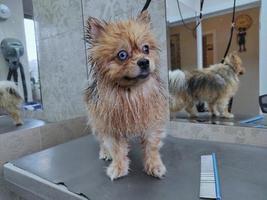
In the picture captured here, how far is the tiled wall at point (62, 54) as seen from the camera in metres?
1.32

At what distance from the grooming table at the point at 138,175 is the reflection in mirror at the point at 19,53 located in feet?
1.98

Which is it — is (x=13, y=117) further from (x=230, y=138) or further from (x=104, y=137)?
(x=230, y=138)

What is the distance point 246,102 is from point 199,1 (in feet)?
1.50

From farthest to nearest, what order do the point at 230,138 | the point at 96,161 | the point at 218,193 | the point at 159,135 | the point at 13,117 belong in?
the point at 13,117
the point at 230,138
the point at 96,161
the point at 159,135
the point at 218,193

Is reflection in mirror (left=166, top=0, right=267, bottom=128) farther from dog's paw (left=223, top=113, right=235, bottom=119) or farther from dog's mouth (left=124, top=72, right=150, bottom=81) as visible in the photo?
dog's mouth (left=124, top=72, right=150, bottom=81)

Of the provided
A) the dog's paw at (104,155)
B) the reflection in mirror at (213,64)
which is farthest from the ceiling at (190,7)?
the dog's paw at (104,155)

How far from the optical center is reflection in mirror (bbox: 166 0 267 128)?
89cm

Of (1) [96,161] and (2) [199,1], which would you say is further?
(2) [199,1]

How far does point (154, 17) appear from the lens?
1028 millimetres

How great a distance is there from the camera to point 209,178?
62 cm

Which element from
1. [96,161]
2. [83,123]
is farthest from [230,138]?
[83,123]

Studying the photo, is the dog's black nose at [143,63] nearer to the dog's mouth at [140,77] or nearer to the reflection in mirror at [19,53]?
the dog's mouth at [140,77]

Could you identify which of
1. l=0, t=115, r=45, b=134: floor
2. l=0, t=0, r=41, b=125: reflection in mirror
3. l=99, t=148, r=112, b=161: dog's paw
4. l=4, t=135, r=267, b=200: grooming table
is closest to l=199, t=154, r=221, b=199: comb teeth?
l=4, t=135, r=267, b=200: grooming table

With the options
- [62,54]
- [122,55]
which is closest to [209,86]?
[122,55]
